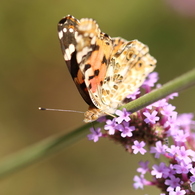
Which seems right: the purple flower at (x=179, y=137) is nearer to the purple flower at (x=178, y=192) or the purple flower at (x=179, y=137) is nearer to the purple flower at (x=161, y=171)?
the purple flower at (x=161, y=171)

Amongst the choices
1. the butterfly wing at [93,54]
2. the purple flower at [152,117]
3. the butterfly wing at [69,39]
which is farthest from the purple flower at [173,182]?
the butterfly wing at [69,39]

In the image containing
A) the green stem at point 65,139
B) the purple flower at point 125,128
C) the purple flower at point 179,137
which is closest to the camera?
the green stem at point 65,139

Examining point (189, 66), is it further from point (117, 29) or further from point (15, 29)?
point (15, 29)

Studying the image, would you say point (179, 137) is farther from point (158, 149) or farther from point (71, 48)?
point (71, 48)

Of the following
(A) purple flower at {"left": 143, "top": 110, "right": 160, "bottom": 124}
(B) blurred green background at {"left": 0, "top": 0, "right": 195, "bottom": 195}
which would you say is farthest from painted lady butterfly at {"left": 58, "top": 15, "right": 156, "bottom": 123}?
(B) blurred green background at {"left": 0, "top": 0, "right": 195, "bottom": 195}

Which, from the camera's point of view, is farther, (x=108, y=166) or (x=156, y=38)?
(x=156, y=38)

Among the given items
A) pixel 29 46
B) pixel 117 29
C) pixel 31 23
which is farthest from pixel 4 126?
pixel 117 29
